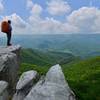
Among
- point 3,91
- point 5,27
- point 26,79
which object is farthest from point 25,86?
point 5,27

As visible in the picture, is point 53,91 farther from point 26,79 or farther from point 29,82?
point 26,79

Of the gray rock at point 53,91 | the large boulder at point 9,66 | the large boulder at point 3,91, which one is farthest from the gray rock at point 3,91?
the gray rock at point 53,91

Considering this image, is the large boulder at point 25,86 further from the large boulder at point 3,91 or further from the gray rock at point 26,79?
the large boulder at point 3,91

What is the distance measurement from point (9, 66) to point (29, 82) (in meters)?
7.57

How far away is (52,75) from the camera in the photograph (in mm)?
30375

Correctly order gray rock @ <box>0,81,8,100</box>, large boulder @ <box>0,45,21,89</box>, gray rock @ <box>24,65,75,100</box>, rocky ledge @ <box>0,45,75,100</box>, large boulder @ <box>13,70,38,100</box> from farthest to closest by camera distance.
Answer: large boulder @ <box>0,45,21,89</box>
gray rock @ <box>0,81,8,100</box>
large boulder @ <box>13,70,38,100</box>
rocky ledge @ <box>0,45,75,100</box>
gray rock @ <box>24,65,75,100</box>

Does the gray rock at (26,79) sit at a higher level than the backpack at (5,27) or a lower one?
lower

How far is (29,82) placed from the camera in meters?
32.9

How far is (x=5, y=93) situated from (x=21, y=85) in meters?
2.31

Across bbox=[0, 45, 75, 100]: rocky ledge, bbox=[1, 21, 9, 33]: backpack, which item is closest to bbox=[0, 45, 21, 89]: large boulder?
bbox=[0, 45, 75, 100]: rocky ledge

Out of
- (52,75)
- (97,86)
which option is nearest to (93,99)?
(97,86)

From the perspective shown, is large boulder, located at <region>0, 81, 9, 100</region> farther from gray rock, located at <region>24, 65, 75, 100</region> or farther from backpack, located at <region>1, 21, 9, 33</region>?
backpack, located at <region>1, 21, 9, 33</region>

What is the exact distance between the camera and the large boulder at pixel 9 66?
38.9 meters

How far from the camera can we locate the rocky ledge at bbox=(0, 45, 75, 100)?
1094 inches
